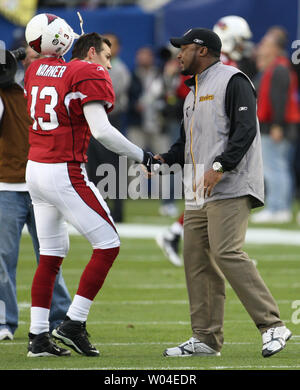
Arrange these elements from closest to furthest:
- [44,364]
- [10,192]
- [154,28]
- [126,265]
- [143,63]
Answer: [44,364] → [10,192] → [126,265] → [143,63] → [154,28]

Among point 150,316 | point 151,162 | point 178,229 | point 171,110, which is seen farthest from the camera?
point 171,110

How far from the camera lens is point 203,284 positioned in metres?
6.55

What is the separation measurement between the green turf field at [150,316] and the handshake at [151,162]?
3.64 ft

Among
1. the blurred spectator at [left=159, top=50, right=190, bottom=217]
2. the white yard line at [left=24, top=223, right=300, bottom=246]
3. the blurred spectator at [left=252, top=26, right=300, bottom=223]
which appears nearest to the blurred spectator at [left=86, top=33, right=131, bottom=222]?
the white yard line at [left=24, top=223, right=300, bottom=246]

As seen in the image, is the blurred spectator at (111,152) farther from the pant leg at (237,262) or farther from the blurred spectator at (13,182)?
the pant leg at (237,262)

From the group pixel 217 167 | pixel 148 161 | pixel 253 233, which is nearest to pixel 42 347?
pixel 148 161

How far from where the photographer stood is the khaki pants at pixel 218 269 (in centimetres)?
629

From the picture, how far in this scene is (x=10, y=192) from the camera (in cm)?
718

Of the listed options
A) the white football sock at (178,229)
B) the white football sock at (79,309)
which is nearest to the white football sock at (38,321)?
the white football sock at (79,309)

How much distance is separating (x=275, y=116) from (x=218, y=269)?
8421mm

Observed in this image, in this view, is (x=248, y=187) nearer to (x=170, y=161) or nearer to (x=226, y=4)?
(x=170, y=161)

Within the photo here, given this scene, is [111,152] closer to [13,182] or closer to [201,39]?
[13,182]

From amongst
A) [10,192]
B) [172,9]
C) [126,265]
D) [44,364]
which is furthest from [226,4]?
[44,364]

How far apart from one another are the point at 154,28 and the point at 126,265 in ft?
29.1
